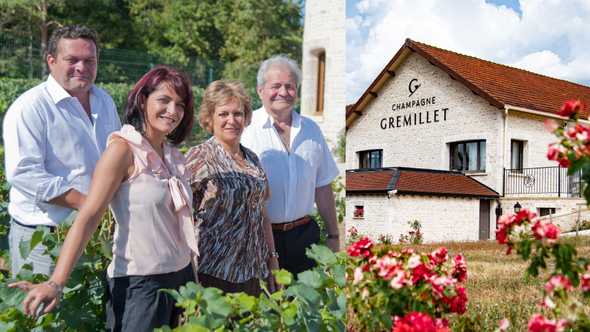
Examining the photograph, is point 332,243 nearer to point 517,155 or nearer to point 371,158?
point 371,158

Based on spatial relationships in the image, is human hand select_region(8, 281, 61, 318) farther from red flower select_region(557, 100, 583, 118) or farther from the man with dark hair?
red flower select_region(557, 100, 583, 118)

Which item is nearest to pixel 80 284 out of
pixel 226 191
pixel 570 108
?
pixel 226 191

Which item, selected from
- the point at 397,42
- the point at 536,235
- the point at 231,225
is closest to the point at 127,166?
the point at 231,225

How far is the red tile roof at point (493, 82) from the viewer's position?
2.51 meters

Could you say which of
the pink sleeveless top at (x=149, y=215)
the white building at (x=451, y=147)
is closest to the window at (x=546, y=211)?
the white building at (x=451, y=147)

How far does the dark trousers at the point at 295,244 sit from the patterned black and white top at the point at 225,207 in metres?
0.22

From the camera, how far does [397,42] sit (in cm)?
290

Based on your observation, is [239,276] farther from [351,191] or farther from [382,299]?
[351,191]

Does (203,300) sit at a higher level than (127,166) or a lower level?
lower

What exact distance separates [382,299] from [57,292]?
85 centimetres

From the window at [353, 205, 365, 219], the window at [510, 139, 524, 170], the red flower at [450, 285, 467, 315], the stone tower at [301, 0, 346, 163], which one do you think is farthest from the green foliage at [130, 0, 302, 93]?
the red flower at [450, 285, 467, 315]

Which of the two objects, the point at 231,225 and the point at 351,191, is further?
the point at 351,191

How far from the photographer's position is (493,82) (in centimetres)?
270

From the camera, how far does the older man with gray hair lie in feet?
6.90
